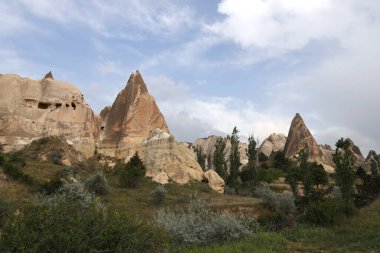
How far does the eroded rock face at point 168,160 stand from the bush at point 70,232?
30.2 meters

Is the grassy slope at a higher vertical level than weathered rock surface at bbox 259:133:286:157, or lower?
lower

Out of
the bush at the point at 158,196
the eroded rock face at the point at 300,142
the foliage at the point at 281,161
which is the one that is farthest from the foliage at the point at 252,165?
the eroded rock face at the point at 300,142

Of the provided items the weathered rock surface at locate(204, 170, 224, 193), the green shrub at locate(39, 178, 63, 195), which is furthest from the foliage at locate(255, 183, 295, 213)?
the green shrub at locate(39, 178, 63, 195)

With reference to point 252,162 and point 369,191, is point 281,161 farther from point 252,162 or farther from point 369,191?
point 369,191

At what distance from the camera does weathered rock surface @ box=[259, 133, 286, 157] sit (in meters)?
98.6

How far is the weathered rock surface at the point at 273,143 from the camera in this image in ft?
324

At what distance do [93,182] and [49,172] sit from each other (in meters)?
5.22

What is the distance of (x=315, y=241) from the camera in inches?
459

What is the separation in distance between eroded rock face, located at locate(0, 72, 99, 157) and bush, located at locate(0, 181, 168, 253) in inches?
1385

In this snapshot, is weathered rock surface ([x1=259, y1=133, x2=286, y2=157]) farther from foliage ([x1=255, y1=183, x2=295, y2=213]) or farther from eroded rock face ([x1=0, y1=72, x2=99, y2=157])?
foliage ([x1=255, y1=183, x2=295, y2=213])

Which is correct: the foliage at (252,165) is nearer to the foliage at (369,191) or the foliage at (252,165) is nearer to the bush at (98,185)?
the foliage at (369,191)

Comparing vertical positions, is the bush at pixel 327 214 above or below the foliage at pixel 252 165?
below

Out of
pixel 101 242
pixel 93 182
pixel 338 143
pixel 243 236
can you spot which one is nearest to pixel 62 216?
pixel 101 242

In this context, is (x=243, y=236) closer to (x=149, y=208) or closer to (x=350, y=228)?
(x=350, y=228)
